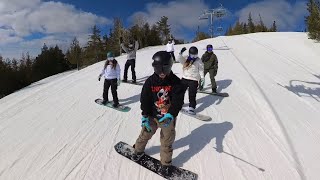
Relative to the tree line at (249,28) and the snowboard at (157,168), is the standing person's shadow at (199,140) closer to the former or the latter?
the snowboard at (157,168)

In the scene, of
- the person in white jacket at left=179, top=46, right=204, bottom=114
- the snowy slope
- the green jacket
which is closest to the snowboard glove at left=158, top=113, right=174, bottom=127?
the snowy slope

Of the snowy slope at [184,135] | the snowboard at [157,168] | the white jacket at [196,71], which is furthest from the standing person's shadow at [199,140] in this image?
the white jacket at [196,71]

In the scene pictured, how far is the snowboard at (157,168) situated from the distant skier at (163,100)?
0.12m

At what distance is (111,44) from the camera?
74.0 m

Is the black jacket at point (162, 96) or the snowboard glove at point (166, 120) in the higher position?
the black jacket at point (162, 96)

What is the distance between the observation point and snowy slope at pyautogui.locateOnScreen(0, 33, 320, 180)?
18.1 feet

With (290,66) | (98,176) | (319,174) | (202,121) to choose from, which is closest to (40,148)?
(98,176)

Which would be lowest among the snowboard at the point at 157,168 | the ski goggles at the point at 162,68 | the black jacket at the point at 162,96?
the snowboard at the point at 157,168

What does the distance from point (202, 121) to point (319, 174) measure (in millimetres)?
3278

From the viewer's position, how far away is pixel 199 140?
6.86 meters

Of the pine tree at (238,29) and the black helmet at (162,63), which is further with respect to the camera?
the pine tree at (238,29)

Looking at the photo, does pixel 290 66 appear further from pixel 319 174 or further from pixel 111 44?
pixel 111 44

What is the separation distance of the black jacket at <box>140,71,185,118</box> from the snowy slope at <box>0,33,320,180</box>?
1194mm

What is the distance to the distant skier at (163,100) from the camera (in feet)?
15.9
